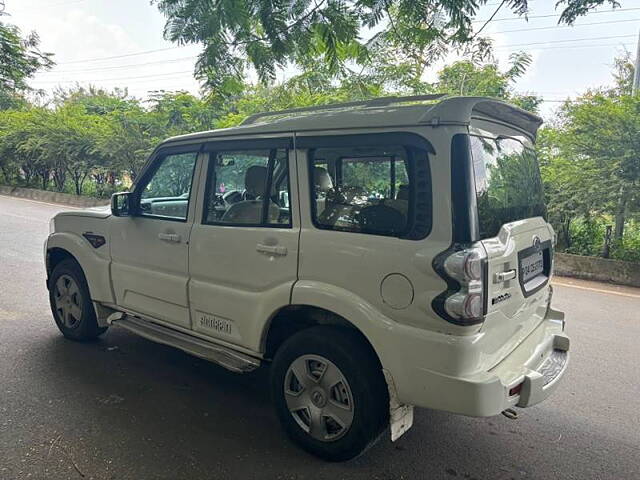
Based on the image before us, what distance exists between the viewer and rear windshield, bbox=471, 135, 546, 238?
2.49 metres

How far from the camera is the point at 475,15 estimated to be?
3455 millimetres

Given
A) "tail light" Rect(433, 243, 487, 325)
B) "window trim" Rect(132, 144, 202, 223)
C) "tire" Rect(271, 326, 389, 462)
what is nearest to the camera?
"tail light" Rect(433, 243, 487, 325)

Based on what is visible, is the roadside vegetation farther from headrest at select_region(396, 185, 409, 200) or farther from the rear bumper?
the rear bumper

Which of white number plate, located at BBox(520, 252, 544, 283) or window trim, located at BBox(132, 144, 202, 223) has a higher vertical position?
window trim, located at BBox(132, 144, 202, 223)

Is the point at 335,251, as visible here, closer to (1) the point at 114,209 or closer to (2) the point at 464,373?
(2) the point at 464,373

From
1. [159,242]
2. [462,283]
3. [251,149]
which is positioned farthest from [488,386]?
[159,242]

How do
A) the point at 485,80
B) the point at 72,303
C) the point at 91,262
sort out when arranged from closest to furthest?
the point at 91,262 < the point at 72,303 < the point at 485,80

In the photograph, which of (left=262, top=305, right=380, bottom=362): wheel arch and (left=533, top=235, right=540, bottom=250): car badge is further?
(left=533, top=235, right=540, bottom=250): car badge

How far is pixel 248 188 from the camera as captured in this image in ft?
10.7

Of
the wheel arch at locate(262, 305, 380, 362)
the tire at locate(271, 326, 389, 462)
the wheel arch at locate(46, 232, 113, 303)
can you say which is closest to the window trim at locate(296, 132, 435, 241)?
the wheel arch at locate(262, 305, 380, 362)

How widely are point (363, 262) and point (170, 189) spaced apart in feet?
6.72

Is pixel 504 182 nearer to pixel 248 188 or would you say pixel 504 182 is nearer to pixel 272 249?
pixel 272 249

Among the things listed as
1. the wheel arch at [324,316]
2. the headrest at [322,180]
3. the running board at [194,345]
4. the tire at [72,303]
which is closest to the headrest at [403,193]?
the headrest at [322,180]

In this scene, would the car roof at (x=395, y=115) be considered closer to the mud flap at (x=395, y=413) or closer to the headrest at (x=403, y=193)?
the headrest at (x=403, y=193)
